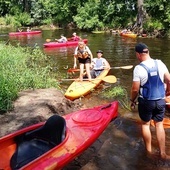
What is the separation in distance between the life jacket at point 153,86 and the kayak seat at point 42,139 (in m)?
1.36

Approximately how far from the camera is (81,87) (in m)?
8.41

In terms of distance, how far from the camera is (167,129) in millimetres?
Result: 5914

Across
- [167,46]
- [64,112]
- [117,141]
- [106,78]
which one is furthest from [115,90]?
[167,46]

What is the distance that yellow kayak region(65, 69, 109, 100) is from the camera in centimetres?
795

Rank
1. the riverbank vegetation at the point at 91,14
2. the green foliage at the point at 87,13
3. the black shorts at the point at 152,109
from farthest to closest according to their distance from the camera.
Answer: the green foliage at the point at 87,13, the riverbank vegetation at the point at 91,14, the black shorts at the point at 152,109

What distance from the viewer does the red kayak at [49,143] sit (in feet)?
13.4

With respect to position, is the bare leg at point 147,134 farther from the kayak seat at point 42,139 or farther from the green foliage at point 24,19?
the green foliage at point 24,19

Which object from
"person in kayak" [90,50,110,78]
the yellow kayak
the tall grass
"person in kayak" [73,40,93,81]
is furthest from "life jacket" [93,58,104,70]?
the tall grass

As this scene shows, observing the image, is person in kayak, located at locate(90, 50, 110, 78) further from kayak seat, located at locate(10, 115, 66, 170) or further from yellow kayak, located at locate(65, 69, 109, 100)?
kayak seat, located at locate(10, 115, 66, 170)

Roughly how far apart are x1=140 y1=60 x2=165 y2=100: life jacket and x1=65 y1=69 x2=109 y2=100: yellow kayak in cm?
369

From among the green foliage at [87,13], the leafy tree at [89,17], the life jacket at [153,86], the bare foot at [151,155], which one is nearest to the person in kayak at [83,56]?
the bare foot at [151,155]

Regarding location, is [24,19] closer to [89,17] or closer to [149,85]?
[89,17]

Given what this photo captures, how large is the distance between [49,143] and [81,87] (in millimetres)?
3941

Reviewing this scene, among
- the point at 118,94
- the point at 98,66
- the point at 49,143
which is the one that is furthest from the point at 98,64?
the point at 49,143
